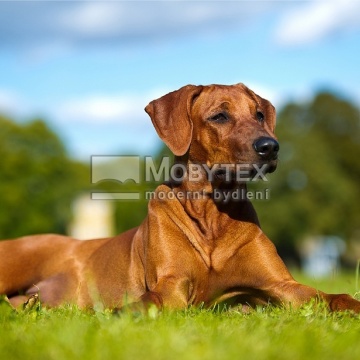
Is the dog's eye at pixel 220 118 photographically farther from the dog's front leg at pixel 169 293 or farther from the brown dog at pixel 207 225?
the dog's front leg at pixel 169 293

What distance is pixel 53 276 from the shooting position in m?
8.06

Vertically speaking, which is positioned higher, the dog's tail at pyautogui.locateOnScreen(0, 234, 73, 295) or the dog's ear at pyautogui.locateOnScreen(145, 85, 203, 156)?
the dog's ear at pyautogui.locateOnScreen(145, 85, 203, 156)

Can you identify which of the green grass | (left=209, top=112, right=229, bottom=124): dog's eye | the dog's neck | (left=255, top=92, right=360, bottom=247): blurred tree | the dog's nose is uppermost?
(left=209, top=112, right=229, bottom=124): dog's eye

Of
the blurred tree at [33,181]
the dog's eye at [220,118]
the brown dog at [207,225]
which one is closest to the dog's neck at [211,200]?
the brown dog at [207,225]

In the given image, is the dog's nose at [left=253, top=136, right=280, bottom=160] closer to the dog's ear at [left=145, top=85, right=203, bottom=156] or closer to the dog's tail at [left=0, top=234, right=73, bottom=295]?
the dog's ear at [left=145, top=85, right=203, bottom=156]

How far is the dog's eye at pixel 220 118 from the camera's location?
21.7 ft

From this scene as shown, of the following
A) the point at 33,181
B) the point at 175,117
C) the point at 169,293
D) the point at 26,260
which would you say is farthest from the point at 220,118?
the point at 33,181

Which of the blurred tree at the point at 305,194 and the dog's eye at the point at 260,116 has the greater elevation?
the dog's eye at the point at 260,116

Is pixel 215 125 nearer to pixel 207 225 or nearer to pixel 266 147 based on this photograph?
pixel 266 147

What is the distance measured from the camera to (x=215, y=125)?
661 centimetres

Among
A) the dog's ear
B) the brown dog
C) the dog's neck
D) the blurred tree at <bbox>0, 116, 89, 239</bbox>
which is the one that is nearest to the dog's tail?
the brown dog

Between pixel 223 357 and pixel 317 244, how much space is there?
5197 cm

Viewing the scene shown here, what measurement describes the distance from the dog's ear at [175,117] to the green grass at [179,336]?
2013 mm

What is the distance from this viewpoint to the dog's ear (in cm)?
668
